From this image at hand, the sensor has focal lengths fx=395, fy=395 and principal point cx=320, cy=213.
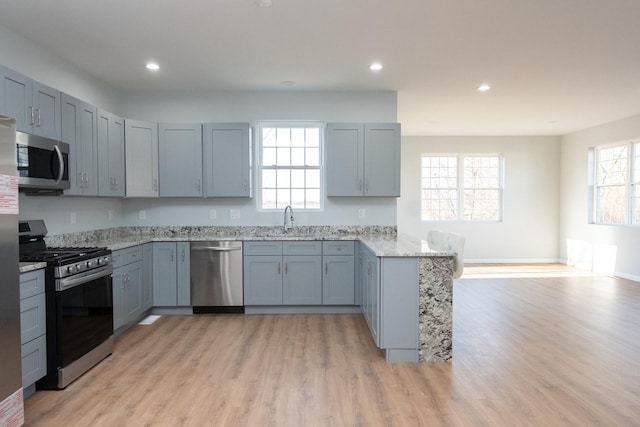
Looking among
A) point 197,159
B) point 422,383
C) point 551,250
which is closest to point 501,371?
point 422,383

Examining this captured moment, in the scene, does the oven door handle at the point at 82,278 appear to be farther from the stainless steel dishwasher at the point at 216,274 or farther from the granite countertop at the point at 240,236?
the stainless steel dishwasher at the point at 216,274

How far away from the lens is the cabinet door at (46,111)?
3021 mm

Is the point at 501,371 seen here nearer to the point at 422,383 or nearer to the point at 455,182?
the point at 422,383

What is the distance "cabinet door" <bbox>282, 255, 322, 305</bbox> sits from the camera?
4.57 m

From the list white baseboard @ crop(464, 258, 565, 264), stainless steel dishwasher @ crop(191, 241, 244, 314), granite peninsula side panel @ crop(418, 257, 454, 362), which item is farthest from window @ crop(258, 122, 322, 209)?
white baseboard @ crop(464, 258, 565, 264)

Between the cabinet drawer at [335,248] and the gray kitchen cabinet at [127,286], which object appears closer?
the gray kitchen cabinet at [127,286]

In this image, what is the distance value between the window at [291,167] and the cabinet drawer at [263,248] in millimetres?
715

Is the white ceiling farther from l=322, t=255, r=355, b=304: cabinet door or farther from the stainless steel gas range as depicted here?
l=322, t=255, r=355, b=304: cabinet door

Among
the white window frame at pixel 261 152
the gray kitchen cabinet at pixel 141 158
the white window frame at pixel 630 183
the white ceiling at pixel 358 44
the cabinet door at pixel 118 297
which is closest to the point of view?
the white ceiling at pixel 358 44

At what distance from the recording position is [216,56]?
12.4 ft

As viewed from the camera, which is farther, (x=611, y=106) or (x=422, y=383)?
(x=611, y=106)

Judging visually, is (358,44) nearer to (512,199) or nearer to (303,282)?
(303,282)

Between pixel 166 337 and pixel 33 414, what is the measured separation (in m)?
1.43

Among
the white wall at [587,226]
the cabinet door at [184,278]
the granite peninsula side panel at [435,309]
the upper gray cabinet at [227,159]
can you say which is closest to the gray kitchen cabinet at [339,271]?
the upper gray cabinet at [227,159]
